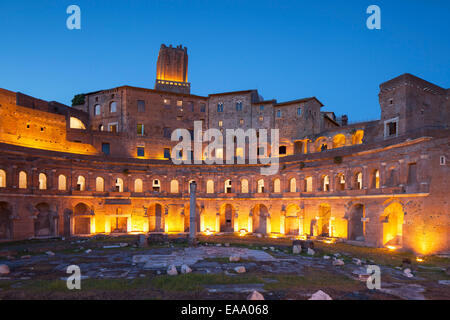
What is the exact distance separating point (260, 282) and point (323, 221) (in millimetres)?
24221

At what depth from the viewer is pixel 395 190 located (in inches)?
1062

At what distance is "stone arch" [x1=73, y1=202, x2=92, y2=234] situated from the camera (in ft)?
121

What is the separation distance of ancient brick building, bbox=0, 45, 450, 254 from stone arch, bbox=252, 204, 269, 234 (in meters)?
0.15

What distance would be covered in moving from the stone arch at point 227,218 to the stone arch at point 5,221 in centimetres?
2555

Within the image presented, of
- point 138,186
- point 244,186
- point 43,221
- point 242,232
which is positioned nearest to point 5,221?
point 43,221

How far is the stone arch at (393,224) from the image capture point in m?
28.1

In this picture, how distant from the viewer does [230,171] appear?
139 feet

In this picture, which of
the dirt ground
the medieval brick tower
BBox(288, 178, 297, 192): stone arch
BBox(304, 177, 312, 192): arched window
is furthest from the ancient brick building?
the medieval brick tower

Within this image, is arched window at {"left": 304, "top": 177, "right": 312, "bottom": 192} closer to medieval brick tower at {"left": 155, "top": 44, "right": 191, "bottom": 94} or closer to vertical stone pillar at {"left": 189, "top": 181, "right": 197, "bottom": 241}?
vertical stone pillar at {"left": 189, "top": 181, "right": 197, "bottom": 241}

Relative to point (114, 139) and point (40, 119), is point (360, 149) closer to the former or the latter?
point (114, 139)

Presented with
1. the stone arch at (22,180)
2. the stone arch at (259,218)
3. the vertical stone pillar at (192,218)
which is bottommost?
the stone arch at (259,218)

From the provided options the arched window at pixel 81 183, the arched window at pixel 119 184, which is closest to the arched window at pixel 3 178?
the arched window at pixel 81 183

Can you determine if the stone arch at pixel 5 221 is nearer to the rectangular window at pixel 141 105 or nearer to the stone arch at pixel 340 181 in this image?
the rectangular window at pixel 141 105
